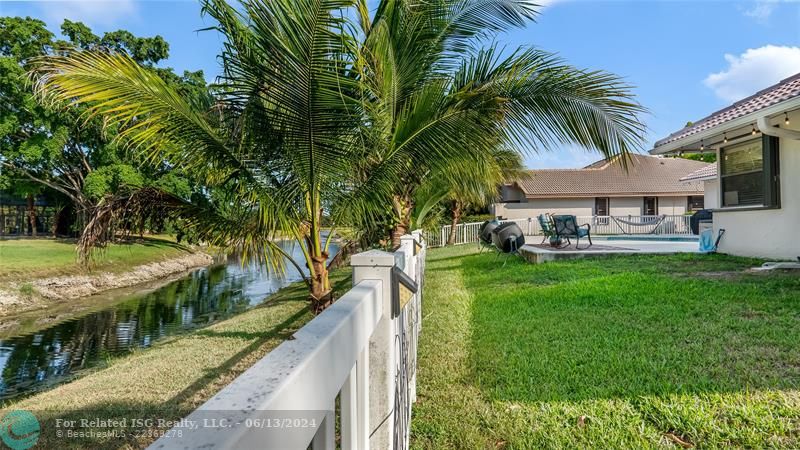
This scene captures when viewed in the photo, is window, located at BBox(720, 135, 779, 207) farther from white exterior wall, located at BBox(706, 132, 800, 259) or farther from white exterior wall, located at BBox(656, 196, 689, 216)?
white exterior wall, located at BBox(656, 196, 689, 216)

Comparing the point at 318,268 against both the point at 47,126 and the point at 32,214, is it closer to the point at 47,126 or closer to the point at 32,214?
the point at 47,126

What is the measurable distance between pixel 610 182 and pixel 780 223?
21.2 metres

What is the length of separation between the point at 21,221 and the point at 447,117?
42228 millimetres

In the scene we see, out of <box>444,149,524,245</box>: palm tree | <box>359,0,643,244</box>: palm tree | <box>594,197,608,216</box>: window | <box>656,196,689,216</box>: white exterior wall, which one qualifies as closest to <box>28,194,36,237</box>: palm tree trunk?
<box>444,149,524,245</box>: palm tree

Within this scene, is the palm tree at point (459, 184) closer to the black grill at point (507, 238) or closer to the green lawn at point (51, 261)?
the black grill at point (507, 238)

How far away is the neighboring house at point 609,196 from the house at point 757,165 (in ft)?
55.8

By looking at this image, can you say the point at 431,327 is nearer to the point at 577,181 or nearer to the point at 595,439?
the point at 595,439

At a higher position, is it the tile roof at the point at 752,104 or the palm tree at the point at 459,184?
the tile roof at the point at 752,104

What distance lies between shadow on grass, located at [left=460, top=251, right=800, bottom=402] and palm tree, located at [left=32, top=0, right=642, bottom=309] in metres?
1.95

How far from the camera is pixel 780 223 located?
770 centimetres

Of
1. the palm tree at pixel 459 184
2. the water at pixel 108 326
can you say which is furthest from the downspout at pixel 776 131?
the water at pixel 108 326

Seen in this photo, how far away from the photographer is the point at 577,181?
28203mm

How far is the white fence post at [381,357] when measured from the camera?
63.7 inches

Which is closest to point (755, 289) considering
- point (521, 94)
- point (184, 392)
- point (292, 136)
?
point (521, 94)
